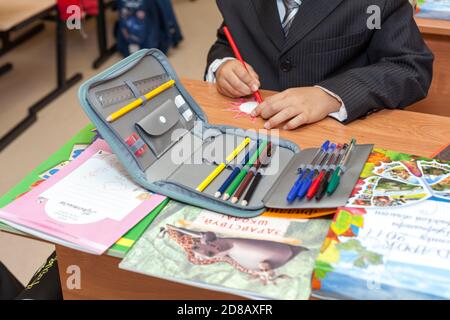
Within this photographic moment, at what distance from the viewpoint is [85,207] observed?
0.83 metres

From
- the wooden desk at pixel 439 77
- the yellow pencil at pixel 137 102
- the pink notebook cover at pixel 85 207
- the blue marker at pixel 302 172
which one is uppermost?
the yellow pencil at pixel 137 102

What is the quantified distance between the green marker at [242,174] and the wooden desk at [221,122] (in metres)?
0.09

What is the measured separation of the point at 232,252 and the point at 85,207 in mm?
230

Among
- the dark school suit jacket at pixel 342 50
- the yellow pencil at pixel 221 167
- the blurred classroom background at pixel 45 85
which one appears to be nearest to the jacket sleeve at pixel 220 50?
the dark school suit jacket at pixel 342 50

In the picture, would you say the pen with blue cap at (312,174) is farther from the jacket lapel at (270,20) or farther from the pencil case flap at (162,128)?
the jacket lapel at (270,20)

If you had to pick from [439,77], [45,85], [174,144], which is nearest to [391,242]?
[174,144]

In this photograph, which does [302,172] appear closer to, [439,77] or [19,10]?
[439,77]

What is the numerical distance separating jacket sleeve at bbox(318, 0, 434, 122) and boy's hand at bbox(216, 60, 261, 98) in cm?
14

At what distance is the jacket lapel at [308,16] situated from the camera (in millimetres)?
1211

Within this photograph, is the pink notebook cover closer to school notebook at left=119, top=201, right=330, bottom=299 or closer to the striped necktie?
school notebook at left=119, top=201, right=330, bottom=299

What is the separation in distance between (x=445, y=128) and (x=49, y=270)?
818 millimetres

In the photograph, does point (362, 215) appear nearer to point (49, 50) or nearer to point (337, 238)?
point (337, 238)
